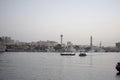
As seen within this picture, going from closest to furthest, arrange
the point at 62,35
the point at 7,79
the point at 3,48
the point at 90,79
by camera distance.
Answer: the point at 7,79 → the point at 90,79 → the point at 62,35 → the point at 3,48

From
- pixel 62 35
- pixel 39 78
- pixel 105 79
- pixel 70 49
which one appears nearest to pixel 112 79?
pixel 105 79

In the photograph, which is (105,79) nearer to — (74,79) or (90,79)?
(90,79)

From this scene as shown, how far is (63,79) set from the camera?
91.2 ft

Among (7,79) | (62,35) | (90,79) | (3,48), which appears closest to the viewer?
(7,79)

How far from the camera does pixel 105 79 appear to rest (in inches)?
1117

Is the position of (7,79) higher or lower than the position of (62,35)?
lower

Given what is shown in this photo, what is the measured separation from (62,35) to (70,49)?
123 ft

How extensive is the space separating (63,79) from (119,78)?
7933 millimetres

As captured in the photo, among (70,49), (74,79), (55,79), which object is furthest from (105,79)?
(70,49)

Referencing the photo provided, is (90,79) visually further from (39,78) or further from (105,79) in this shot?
(39,78)

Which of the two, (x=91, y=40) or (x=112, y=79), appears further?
(x=91, y=40)

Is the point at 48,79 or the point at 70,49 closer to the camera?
the point at 48,79

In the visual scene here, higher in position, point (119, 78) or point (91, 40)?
point (91, 40)

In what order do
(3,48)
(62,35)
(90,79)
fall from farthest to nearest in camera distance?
(3,48)
(62,35)
(90,79)
